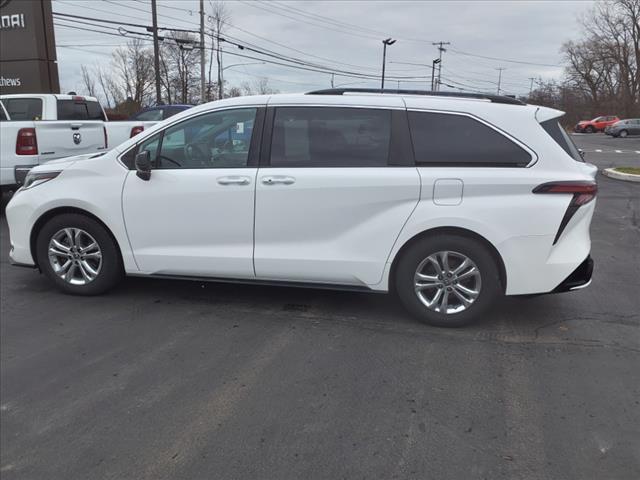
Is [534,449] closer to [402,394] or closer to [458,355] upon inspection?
[402,394]

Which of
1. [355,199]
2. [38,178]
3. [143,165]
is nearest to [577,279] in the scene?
[355,199]

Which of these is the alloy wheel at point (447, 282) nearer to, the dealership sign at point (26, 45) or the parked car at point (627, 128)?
the dealership sign at point (26, 45)

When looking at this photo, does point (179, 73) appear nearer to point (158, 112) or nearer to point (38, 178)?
point (158, 112)

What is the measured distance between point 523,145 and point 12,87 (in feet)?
60.7

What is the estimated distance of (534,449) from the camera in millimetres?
2787

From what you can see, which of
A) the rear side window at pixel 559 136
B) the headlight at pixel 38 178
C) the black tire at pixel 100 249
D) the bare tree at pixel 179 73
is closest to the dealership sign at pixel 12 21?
the headlight at pixel 38 178

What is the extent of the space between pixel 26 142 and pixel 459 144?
7.05 metres

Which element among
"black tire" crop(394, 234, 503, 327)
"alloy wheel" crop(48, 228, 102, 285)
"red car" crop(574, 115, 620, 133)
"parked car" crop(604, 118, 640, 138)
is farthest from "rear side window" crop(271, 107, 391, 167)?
"red car" crop(574, 115, 620, 133)

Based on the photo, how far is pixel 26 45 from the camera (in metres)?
17.5

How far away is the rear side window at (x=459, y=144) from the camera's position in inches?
163

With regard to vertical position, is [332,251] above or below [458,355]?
above

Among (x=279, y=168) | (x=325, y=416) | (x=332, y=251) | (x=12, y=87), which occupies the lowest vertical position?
(x=325, y=416)

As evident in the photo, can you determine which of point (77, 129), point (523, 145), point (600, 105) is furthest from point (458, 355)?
point (600, 105)

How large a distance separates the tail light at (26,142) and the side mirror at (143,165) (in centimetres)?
495
